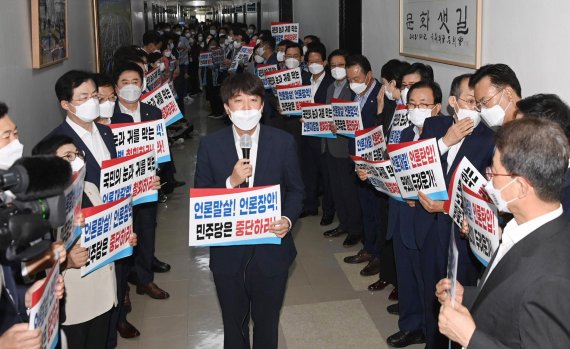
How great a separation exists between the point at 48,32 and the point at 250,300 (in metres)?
3.08

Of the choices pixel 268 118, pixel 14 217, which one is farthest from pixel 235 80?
pixel 268 118

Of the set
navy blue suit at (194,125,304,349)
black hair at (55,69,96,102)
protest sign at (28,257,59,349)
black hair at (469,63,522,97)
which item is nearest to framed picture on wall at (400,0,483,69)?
black hair at (469,63,522,97)

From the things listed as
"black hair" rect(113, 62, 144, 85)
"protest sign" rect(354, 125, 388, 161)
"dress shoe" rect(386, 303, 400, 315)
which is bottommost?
A: "dress shoe" rect(386, 303, 400, 315)

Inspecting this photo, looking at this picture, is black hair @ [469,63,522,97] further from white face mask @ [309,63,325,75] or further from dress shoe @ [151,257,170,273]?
white face mask @ [309,63,325,75]

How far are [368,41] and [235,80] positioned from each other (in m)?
4.61

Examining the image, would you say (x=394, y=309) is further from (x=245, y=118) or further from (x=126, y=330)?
(x=245, y=118)

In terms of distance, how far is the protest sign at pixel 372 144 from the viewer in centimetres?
400

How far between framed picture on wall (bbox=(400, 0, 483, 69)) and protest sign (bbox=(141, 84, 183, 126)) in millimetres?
2199

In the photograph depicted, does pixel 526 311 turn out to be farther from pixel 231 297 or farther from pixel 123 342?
pixel 123 342

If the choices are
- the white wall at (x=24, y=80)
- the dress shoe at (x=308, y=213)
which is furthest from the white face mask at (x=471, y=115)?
the dress shoe at (x=308, y=213)

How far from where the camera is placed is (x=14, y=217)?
1.38 meters

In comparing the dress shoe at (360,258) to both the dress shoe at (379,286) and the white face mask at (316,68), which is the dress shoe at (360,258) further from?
the white face mask at (316,68)

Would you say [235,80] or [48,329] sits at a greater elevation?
[235,80]

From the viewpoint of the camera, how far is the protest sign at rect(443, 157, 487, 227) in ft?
8.38
